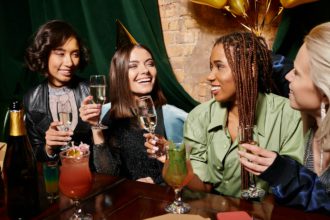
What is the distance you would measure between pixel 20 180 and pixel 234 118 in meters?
0.96

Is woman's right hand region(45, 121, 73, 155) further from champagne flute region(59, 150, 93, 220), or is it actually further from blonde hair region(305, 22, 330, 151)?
blonde hair region(305, 22, 330, 151)

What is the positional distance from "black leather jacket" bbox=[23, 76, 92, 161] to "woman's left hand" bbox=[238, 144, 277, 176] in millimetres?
1210

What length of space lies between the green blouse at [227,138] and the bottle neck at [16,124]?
0.81 metres

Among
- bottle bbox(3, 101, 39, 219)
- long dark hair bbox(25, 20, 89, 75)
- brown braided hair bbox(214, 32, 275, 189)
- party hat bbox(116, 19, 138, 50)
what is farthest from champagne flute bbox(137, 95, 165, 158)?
party hat bbox(116, 19, 138, 50)

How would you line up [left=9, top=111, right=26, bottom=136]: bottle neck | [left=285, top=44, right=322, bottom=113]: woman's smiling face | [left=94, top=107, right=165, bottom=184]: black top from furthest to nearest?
[left=94, top=107, right=165, bottom=184]: black top < [left=285, top=44, right=322, bottom=113]: woman's smiling face < [left=9, top=111, right=26, bottom=136]: bottle neck

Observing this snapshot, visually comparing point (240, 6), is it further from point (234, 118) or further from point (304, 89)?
point (304, 89)

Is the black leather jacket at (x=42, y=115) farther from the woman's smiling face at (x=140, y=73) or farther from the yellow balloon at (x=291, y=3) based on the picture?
the yellow balloon at (x=291, y=3)

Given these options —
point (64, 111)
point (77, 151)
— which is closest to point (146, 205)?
point (77, 151)

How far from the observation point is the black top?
1.96 m

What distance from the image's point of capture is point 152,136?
57.9 inches

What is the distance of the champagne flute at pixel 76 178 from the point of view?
1077 mm

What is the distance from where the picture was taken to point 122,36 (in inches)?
122

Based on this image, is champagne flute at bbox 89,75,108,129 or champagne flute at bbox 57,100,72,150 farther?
champagne flute at bbox 89,75,108,129

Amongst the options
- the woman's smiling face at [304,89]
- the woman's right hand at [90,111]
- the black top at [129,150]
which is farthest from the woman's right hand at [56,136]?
the woman's smiling face at [304,89]
